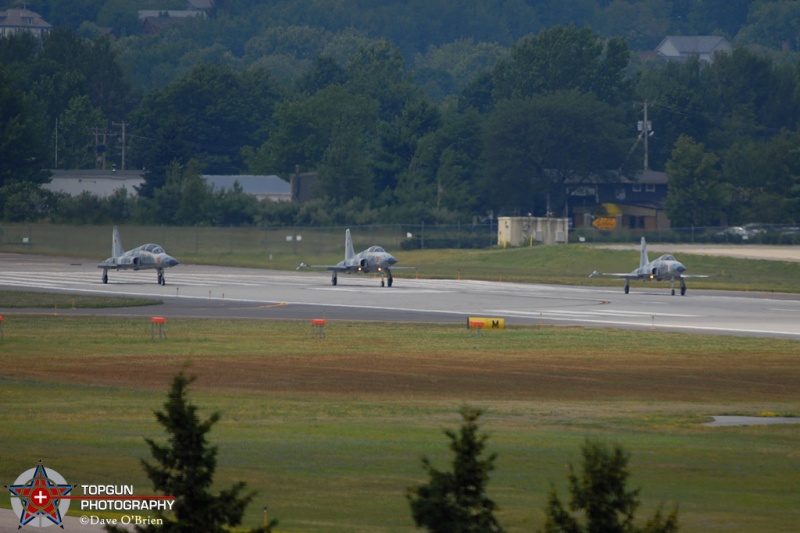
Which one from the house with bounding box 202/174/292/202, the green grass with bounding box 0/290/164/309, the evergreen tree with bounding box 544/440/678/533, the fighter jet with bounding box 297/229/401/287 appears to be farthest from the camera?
the house with bounding box 202/174/292/202

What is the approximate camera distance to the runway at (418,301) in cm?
4638

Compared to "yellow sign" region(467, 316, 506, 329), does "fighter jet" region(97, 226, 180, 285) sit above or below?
above

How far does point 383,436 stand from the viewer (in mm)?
22391

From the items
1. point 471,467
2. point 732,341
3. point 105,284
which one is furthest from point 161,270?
point 471,467

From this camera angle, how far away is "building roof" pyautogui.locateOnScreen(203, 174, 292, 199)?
122188 millimetres

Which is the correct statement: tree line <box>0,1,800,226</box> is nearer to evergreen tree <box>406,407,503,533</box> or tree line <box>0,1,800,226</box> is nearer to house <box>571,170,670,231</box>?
house <box>571,170,670,231</box>

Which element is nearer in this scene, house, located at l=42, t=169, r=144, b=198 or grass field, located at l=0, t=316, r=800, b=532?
grass field, located at l=0, t=316, r=800, b=532

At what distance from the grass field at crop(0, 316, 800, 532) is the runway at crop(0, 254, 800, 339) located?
394 cm

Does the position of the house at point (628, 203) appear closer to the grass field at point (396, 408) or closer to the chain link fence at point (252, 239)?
the chain link fence at point (252, 239)

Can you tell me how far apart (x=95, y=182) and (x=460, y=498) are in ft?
378

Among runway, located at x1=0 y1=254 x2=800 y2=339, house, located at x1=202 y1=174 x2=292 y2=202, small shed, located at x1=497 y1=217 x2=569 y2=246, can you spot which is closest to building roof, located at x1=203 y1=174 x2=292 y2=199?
house, located at x1=202 y1=174 x2=292 y2=202

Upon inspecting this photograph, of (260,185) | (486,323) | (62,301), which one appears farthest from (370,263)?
(260,185)

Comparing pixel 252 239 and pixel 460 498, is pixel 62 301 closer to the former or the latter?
pixel 252 239

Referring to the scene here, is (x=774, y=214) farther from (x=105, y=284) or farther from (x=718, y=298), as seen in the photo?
(x=105, y=284)
